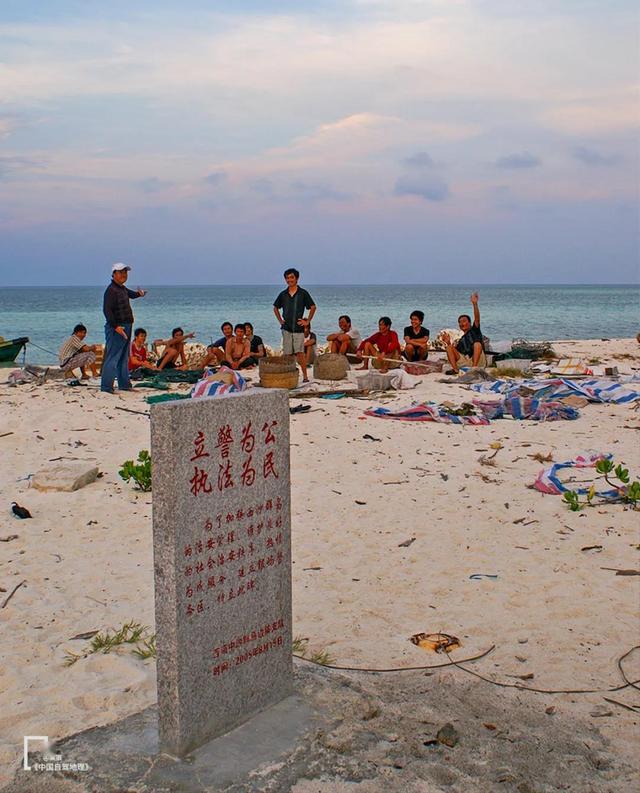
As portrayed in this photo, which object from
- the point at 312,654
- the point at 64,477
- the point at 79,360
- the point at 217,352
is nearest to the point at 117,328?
the point at 79,360

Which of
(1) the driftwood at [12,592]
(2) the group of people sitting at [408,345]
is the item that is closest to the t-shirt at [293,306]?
(2) the group of people sitting at [408,345]

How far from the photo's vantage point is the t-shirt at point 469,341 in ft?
45.3

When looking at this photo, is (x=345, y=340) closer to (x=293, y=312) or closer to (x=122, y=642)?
(x=293, y=312)

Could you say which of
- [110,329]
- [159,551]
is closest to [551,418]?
[110,329]

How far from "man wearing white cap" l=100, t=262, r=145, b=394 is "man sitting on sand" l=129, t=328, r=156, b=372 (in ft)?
6.06

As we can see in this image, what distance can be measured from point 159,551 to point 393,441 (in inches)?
236

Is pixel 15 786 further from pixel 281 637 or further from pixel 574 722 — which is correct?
pixel 574 722

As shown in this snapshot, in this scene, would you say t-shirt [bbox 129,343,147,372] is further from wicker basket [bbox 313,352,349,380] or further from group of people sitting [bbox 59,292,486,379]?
wicker basket [bbox 313,352,349,380]

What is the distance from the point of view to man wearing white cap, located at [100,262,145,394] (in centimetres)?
1127

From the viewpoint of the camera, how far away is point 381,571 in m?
5.18

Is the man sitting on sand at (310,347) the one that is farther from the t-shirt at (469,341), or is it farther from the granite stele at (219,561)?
the granite stele at (219,561)

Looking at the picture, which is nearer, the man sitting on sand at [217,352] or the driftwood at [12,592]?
the driftwood at [12,592]

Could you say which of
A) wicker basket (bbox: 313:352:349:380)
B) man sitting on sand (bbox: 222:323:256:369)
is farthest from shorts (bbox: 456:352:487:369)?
man sitting on sand (bbox: 222:323:256:369)

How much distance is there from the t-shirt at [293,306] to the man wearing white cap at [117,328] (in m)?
2.21
